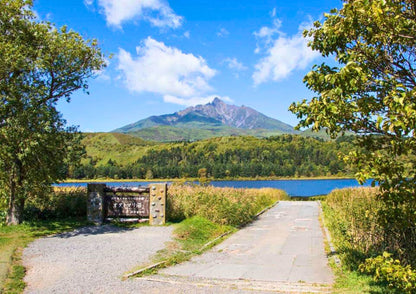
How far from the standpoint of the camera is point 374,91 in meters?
5.46

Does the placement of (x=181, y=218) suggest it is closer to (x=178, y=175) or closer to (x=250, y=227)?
(x=250, y=227)

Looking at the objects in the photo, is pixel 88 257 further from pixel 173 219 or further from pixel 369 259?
pixel 369 259

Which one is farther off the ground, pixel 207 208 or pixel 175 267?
pixel 207 208

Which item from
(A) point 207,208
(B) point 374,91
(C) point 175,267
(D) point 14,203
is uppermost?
(B) point 374,91

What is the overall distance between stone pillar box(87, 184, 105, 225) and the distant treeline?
8370cm

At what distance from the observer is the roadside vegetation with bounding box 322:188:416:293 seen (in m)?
4.33

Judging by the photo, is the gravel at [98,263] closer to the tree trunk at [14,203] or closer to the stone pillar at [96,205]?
the stone pillar at [96,205]

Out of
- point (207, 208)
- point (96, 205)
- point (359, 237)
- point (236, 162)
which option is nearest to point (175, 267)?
point (359, 237)

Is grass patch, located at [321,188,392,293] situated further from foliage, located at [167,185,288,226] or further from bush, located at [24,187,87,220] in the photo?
bush, located at [24,187,87,220]

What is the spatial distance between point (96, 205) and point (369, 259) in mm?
11697

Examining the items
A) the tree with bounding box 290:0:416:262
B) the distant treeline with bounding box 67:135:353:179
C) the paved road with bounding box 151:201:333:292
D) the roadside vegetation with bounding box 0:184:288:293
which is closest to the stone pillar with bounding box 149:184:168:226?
the roadside vegetation with bounding box 0:184:288:293

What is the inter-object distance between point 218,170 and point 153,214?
118 meters

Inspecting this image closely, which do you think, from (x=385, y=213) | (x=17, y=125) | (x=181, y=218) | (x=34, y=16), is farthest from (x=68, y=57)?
(x=385, y=213)

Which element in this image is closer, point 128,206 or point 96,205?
point 96,205
